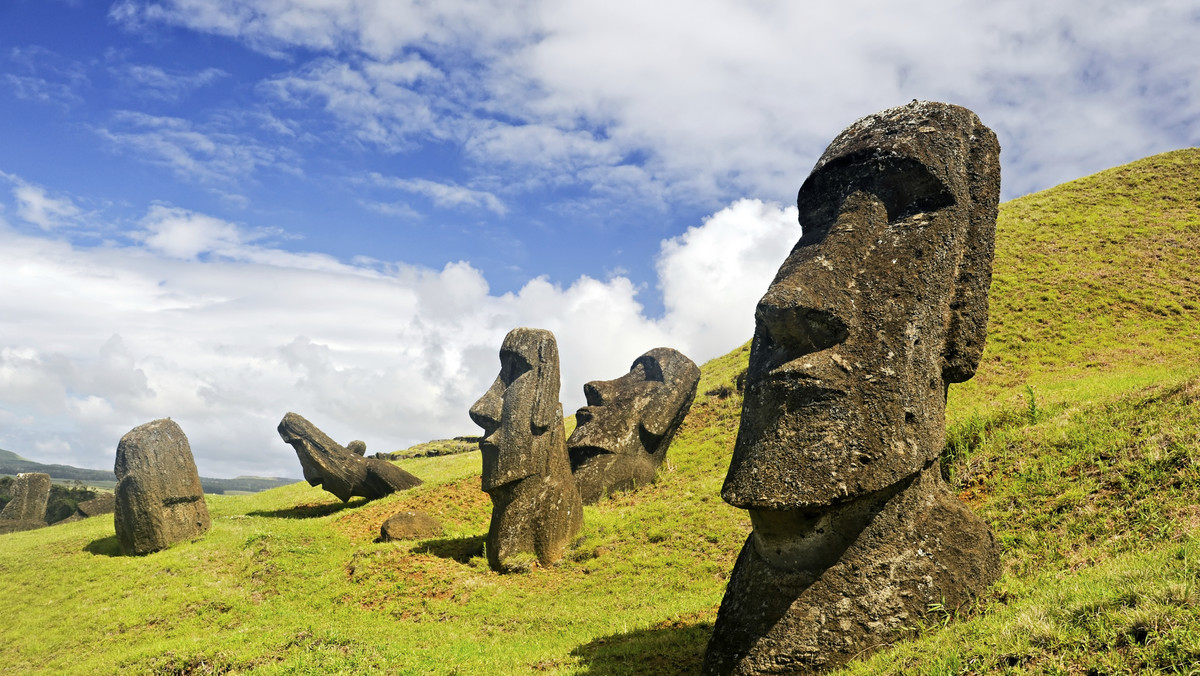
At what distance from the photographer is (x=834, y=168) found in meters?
7.75

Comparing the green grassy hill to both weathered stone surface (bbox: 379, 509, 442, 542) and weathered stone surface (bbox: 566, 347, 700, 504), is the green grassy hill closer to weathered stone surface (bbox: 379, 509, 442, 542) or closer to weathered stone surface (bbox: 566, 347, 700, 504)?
weathered stone surface (bbox: 379, 509, 442, 542)

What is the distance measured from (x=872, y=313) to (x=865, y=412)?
102 centimetres

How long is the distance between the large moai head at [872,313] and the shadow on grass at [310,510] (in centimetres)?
1888

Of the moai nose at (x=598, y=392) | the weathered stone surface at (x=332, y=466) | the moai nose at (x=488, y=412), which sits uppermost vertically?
the moai nose at (x=598, y=392)

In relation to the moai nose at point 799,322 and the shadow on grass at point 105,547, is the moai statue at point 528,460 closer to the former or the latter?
the moai nose at point 799,322

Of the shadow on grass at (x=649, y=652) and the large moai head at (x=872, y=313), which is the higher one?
the large moai head at (x=872, y=313)

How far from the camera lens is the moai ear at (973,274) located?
739 cm

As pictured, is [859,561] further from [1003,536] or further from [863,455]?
[1003,536]

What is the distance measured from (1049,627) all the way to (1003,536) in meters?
4.19

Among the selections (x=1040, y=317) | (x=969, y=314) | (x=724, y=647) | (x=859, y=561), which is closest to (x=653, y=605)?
(x=724, y=647)

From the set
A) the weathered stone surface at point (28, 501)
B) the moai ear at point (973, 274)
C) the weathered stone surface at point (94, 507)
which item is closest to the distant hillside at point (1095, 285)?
the moai ear at point (973, 274)

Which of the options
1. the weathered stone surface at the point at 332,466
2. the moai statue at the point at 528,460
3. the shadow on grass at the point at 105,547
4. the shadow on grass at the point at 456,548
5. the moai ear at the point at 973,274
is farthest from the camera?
the weathered stone surface at the point at 332,466

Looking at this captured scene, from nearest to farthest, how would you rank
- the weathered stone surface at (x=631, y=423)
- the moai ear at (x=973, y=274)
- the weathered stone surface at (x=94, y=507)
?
the moai ear at (x=973, y=274), the weathered stone surface at (x=631, y=423), the weathered stone surface at (x=94, y=507)

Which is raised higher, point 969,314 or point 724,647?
point 969,314
